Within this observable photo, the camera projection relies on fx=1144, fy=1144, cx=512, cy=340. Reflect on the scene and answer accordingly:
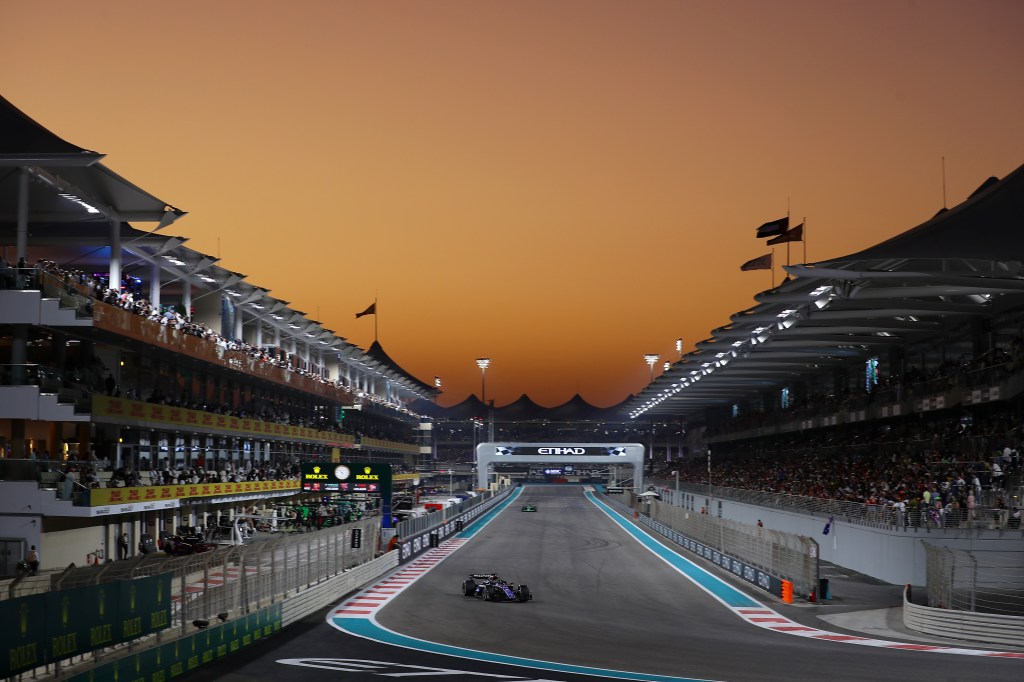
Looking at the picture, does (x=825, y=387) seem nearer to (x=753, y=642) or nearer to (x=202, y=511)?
(x=202, y=511)

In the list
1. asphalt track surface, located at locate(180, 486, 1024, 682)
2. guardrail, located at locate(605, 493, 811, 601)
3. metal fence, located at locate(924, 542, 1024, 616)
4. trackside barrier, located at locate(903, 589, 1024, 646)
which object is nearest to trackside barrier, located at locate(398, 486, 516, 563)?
asphalt track surface, located at locate(180, 486, 1024, 682)

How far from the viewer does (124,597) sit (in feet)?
55.2

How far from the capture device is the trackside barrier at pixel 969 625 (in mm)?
23609

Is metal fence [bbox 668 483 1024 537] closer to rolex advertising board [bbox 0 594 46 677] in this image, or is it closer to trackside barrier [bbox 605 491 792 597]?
trackside barrier [bbox 605 491 792 597]

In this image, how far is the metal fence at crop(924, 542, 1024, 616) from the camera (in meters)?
25.3

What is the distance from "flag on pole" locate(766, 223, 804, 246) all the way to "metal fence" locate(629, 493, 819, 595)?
11360 mm

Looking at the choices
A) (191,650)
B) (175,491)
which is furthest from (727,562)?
(191,650)

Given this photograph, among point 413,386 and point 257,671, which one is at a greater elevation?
point 413,386

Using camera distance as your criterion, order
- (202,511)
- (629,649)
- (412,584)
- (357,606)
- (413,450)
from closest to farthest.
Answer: (629,649) < (357,606) < (412,584) < (202,511) < (413,450)

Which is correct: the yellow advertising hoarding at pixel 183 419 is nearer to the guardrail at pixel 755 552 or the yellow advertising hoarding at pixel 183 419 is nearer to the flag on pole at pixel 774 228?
the guardrail at pixel 755 552

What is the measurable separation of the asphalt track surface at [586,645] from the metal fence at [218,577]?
3.17 ft

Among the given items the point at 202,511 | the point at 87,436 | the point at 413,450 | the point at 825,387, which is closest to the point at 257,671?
the point at 87,436

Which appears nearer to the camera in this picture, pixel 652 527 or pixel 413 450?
pixel 652 527

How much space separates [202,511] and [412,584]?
734 inches
